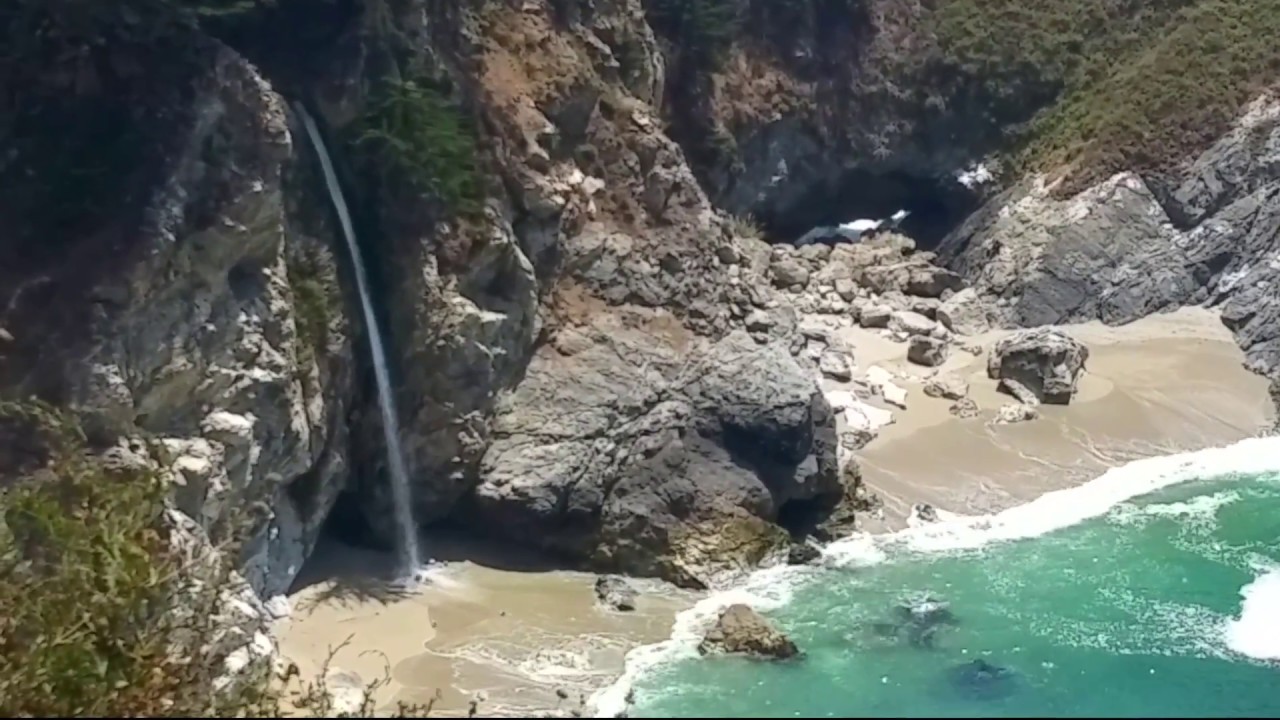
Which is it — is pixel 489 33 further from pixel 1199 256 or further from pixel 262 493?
pixel 1199 256

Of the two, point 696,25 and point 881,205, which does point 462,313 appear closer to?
point 696,25

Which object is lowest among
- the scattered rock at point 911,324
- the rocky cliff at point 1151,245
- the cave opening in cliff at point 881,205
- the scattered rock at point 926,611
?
the scattered rock at point 926,611

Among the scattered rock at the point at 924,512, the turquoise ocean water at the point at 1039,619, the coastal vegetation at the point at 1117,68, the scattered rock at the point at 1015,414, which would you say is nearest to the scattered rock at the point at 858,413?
the scattered rock at the point at 1015,414

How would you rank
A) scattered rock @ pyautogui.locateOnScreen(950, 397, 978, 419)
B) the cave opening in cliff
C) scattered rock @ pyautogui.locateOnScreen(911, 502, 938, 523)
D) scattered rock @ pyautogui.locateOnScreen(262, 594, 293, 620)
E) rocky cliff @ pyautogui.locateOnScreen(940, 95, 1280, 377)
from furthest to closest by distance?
1. the cave opening in cliff
2. rocky cliff @ pyautogui.locateOnScreen(940, 95, 1280, 377)
3. scattered rock @ pyautogui.locateOnScreen(950, 397, 978, 419)
4. scattered rock @ pyautogui.locateOnScreen(911, 502, 938, 523)
5. scattered rock @ pyautogui.locateOnScreen(262, 594, 293, 620)

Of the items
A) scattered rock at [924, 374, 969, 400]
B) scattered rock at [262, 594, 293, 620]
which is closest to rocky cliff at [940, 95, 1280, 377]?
scattered rock at [924, 374, 969, 400]

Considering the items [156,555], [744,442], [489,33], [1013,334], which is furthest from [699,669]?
[1013,334]

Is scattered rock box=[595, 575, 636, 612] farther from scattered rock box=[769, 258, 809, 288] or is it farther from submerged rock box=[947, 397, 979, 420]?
scattered rock box=[769, 258, 809, 288]

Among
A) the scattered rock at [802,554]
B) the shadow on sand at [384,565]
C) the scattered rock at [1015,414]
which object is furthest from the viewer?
the scattered rock at [1015,414]

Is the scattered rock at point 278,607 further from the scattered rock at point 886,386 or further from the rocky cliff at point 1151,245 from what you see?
the rocky cliff at point 1151,245
